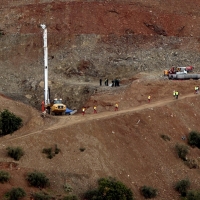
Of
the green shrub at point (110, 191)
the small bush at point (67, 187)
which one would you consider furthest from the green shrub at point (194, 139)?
the small bush at point (67, 187)

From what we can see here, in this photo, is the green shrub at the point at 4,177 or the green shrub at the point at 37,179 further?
the green shrub at the point at 37,179

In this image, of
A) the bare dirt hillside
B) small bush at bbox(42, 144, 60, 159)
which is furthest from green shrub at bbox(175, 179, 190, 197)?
small bush at bbox(42, 144, 60, 159)

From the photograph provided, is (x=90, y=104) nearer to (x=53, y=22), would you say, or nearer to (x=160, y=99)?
(x=160, y=99)

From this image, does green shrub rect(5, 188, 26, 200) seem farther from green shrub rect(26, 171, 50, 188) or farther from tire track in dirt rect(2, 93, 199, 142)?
tire track in dirt rect(2, 93, 199, 142)

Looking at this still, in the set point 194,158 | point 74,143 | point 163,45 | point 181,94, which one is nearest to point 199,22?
point 163,45

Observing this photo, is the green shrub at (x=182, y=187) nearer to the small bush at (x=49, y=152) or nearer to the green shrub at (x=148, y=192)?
the green shrub at (x=148, y=192)

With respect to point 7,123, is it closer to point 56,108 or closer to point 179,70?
point 56,108

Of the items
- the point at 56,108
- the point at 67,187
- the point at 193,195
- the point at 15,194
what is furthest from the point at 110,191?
the point at 56,108
